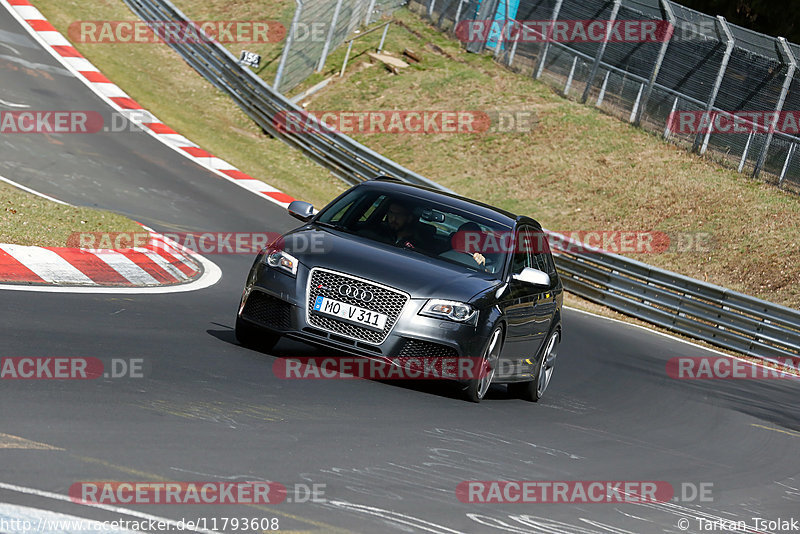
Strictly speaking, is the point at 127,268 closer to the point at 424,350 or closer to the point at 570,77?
the point at 424,350

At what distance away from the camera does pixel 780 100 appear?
93.1 ft

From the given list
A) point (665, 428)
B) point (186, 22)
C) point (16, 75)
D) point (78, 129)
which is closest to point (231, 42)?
point (186, 22)

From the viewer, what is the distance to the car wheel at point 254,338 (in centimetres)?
967

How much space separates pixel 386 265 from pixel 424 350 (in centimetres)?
75

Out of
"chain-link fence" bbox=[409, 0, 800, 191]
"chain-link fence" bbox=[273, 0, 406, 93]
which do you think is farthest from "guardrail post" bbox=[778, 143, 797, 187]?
"chain-link fence" bbox=[273, 0, 406, 93]

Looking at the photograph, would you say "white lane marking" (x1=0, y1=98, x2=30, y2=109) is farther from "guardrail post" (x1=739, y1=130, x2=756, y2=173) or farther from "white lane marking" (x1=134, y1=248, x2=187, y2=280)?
"guardrail post" (x1=739, y1=130, x2=756, y2=173)

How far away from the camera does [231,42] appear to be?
3794cm

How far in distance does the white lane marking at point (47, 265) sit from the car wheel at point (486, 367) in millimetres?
4001

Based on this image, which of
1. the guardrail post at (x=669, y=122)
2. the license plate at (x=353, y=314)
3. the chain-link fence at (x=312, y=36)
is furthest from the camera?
the chain-link fence at (x=312, y=36)

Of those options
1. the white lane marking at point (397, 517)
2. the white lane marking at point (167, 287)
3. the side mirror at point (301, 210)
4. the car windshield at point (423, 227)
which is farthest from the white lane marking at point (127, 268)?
the white lane marking at point (397, 517)

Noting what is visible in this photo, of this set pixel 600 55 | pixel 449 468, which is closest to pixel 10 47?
pixel 600 55

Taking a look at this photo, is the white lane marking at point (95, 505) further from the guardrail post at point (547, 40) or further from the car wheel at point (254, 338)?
the guardrail post at point (547, 40)

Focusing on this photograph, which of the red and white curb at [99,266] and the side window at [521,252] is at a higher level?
the side window at [521,252]

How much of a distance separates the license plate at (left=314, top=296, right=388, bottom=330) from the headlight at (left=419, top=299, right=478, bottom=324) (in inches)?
13.2
